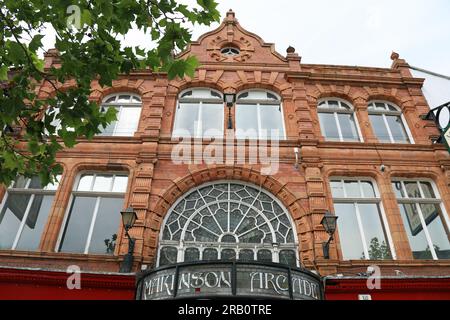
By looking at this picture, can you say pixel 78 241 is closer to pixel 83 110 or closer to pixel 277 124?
pixel 83 110

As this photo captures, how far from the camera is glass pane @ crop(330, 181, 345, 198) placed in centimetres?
1039

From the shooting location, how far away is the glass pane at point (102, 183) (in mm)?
10375

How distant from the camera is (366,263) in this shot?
877 centimetres

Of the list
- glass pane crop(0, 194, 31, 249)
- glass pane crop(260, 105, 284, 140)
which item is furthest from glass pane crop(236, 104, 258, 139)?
glass pane crop(0, 194, 31, 249)

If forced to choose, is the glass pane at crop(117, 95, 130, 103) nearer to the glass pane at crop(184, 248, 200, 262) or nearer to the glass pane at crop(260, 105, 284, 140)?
the glass pane at crop(260, 105, 284, 140)

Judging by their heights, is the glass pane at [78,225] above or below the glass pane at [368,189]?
below

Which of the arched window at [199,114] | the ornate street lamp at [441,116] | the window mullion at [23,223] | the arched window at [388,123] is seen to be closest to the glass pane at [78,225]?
the window mullion at [23,223]

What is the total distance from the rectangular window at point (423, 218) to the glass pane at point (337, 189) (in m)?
1.64

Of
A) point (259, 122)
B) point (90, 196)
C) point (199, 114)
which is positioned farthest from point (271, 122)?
point (90, 196)

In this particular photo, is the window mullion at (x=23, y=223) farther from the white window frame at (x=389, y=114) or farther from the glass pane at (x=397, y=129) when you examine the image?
the glass pane at (x=397, y=129)

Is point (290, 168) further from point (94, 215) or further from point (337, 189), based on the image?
point (94, 215)

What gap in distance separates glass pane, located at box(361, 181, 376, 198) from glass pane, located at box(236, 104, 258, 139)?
3764 millimetres

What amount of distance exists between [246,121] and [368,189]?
4.63 meters
